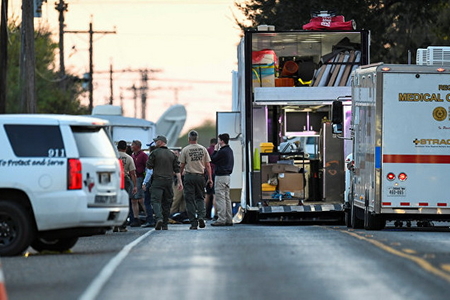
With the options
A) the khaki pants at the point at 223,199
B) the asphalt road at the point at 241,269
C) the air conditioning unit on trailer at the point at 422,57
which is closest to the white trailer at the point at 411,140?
the air conditioning unit on trailer at the point at 422,57

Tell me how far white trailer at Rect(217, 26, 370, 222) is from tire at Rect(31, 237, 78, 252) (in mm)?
9072

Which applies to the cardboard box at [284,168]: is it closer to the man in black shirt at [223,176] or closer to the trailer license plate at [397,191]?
the man in black shirt at [223,176]

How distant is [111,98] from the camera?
299 ft

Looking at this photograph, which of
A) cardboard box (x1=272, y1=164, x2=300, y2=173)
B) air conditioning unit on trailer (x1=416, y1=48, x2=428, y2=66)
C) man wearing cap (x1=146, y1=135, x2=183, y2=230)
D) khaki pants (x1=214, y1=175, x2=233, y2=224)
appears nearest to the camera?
air conditioning unit on trailer (x1=416, y1=48, x2=428, y2=66)

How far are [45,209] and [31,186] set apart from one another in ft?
1.16

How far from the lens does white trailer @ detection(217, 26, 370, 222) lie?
2666 cm

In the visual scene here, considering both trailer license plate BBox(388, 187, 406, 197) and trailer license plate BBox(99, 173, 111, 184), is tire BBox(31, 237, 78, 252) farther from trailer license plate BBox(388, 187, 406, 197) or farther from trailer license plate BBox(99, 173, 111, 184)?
trailer license plate BBox(388, 187, 406, 197)

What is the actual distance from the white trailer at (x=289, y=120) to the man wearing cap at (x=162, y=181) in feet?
8.41

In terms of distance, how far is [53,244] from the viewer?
17969mm

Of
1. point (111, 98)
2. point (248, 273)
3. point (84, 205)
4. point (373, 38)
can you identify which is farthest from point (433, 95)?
point (111, 98)

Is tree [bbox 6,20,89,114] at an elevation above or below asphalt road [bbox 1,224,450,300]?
above

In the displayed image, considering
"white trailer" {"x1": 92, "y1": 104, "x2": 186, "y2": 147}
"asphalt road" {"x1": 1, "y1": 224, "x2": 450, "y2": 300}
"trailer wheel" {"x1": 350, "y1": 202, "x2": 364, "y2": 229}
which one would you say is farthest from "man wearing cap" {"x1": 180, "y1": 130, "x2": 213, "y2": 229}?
"white trailer" {"x1": 92, "y1": 104, "x2": 186, "y2": 147}

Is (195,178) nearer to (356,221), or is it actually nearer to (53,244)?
(356,221)

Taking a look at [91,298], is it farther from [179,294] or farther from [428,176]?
[428,176]
